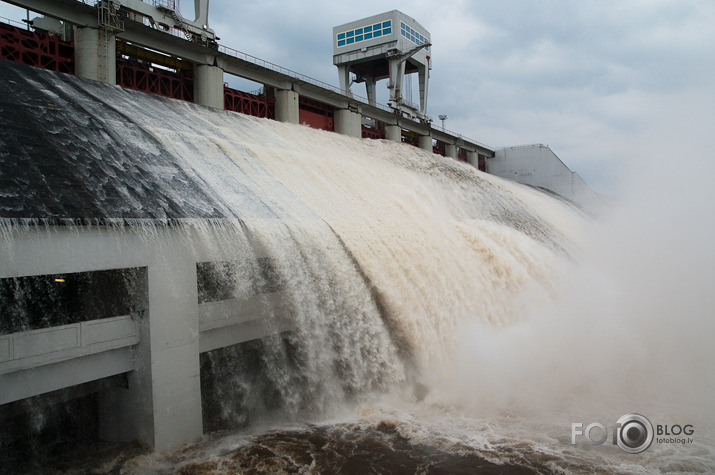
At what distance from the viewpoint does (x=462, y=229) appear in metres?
14.8

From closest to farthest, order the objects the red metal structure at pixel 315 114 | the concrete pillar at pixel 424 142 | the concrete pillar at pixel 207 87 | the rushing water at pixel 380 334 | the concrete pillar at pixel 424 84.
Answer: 1. the rushing water at pixel 380 334
2. the concrete pillar at pixel 207 87
3. the red metal structure at pixel 315 114
4. the concrete pillar at pixel 424 142
5. the concrete pillar at pixel 424 84

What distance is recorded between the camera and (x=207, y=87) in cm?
1798

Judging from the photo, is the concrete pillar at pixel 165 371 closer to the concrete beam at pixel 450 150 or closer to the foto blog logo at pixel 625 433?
the foto blog logo at pixel 625 433

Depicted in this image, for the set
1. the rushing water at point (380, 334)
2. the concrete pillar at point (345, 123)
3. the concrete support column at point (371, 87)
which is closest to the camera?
the rushing water at point (380, 334)

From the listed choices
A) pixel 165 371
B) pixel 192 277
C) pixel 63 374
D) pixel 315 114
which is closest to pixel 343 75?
pixel 315 114

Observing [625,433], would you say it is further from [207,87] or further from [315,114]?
[315,114]

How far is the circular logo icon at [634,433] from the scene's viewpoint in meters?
8.09

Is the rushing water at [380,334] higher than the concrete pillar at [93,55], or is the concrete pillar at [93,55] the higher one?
Answer: the concrete pillar at [93,55]

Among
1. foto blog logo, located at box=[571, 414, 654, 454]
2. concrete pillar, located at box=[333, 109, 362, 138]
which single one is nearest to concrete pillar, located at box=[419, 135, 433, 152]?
concrete pillar, located at box=[333, 109, 362, 138]

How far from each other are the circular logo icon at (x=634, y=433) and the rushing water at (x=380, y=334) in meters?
0.18

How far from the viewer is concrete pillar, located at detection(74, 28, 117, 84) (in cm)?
1455

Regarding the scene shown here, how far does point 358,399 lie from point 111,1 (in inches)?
538

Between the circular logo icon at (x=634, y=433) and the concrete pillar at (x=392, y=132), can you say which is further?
the concrete pillar at (x=392, y=132)

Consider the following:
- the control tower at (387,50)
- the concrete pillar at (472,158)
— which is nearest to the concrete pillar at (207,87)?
the control tower at (387,50)
